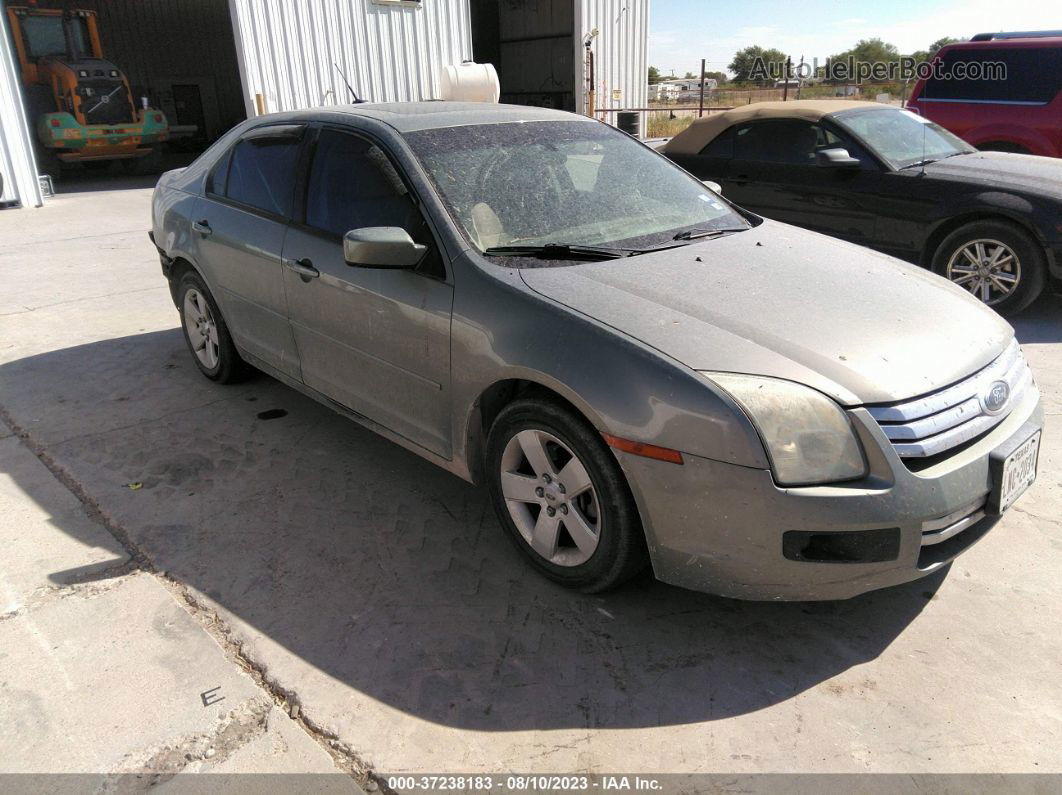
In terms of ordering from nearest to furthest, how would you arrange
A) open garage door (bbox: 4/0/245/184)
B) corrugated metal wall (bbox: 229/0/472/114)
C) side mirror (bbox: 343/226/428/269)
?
side mirror (bbox: 343/226/428/269) < corrugated metal wall (bbox: 229/0/472/114) < open garage door (bbox: 4/0/245/184)

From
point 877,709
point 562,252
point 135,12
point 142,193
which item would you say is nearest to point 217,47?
point 135,12

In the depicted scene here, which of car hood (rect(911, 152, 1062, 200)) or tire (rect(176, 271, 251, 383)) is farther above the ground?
car hood (rect(911, 152, 1062, 200))

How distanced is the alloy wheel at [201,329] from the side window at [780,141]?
15.9 ft

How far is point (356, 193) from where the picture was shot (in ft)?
11.6

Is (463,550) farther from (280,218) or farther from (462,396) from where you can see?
(280,218)

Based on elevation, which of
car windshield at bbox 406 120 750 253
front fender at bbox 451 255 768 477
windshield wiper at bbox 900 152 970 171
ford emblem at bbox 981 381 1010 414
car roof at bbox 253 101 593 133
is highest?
car roof at bbox 253 101 593 133

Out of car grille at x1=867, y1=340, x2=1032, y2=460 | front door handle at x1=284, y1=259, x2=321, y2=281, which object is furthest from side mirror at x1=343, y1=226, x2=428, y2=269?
car grille at x1=867, y1=340, x2=1032, y2=460

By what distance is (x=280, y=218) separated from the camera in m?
3.92

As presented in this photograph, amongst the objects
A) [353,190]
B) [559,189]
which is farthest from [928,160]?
[353,190]

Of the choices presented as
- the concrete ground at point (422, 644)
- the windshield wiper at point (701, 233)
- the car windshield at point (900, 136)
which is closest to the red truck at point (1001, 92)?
the car windshield at point (900, 136)

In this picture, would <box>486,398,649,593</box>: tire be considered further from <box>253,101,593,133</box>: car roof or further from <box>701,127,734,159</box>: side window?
<box>701,127,734,159</box>: side window

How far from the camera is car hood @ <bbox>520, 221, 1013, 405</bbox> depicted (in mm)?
2473

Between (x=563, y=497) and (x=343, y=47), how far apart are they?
13.9 metres

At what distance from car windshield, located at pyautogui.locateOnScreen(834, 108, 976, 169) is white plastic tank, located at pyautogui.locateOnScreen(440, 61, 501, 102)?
33.0ft
